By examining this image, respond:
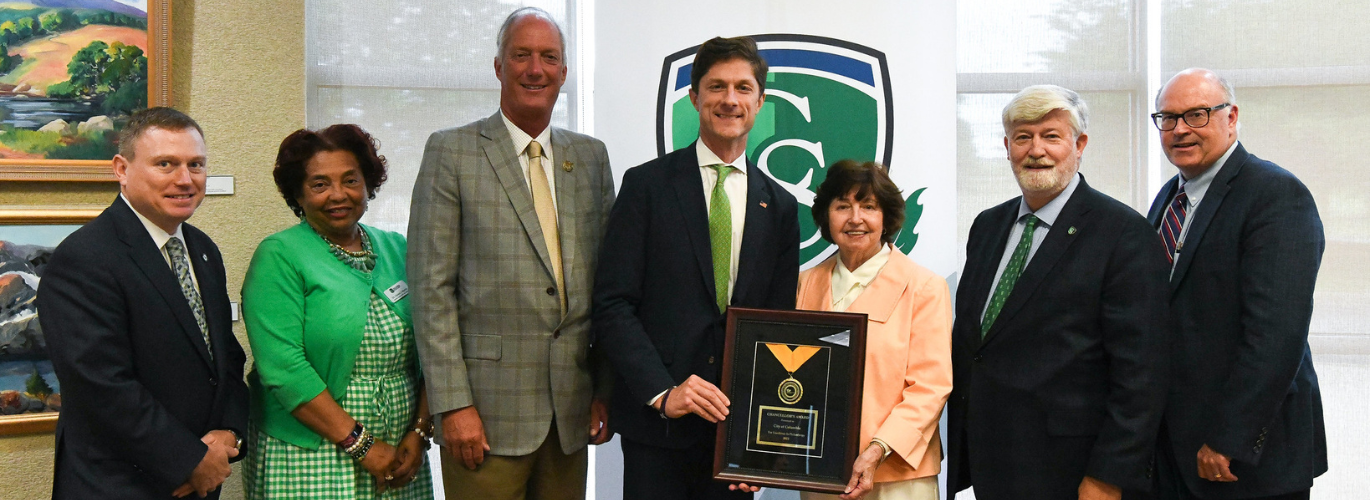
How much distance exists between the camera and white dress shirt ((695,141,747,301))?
231cm

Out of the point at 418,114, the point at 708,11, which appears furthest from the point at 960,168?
the point at 418,114

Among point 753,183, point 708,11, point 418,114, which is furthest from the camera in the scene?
point 418,114

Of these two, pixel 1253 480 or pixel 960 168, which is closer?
pixel 1253 480

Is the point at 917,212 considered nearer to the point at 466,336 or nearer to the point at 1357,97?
the point at 466,336

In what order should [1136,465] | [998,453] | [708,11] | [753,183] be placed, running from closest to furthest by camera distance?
[1136,465] → [998,453] → [753,183] → [708,11]

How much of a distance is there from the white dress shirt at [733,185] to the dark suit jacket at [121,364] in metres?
1.34

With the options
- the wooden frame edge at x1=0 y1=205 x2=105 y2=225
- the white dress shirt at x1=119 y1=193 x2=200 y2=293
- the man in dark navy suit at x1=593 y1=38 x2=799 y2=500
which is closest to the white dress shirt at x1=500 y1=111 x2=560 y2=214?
the man in dark navy suit at x1=593 y1=38 x2=799 y2=500

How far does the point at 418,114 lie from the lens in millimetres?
3654

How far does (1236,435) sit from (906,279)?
2.75ft

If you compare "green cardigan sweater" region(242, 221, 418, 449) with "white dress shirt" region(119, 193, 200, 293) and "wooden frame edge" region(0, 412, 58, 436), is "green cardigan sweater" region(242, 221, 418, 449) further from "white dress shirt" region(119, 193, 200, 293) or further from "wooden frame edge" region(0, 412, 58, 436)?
"wooden frame edge" region(0, 412, 58, 436)

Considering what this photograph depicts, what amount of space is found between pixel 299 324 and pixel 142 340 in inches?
14.3

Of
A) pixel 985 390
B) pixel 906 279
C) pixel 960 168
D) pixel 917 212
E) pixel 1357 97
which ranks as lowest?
pixel 985 390

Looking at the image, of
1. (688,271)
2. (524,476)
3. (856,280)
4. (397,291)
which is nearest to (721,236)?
(688,271)

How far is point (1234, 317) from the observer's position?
85.5 inches
